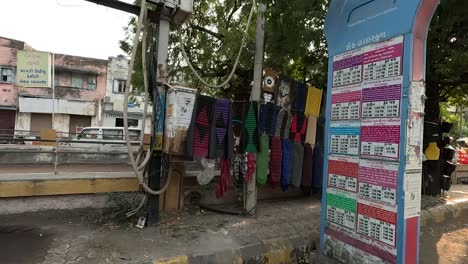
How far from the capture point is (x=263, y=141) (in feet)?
20.0

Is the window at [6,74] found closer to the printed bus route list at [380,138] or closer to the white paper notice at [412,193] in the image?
the printed bus route list at [380,138]

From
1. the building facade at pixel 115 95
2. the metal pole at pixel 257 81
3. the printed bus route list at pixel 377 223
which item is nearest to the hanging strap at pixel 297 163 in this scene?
the metal pole at pixel 257 81

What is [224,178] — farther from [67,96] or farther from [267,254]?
[67,96]

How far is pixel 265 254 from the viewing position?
183 inches

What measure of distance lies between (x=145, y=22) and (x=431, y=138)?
23.0 feet

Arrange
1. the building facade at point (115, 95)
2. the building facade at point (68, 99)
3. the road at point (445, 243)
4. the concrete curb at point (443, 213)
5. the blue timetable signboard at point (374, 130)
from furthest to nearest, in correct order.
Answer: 1. the building facade at point (115, 95)
2. the building facade at point (68, 99)
3. the concrete curb at point (443, 213)
4. the road at point (445, 243)
5. the blue timetable signboard at point (374, 130)

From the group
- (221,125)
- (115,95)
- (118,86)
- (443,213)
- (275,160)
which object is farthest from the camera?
(118,86)

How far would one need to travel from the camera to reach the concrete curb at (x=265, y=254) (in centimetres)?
414

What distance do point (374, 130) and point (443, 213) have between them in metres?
5.10

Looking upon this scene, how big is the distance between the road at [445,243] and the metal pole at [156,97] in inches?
158

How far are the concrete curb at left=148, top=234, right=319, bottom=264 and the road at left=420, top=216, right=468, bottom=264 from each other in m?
1.66

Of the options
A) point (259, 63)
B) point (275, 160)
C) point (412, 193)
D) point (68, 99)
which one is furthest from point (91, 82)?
point (412, 193)

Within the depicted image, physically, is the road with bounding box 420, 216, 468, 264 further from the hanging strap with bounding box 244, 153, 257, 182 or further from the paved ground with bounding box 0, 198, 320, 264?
the hanging strap with bounding box 244, 153, 257, 182

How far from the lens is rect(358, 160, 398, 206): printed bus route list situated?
11.4 ft
